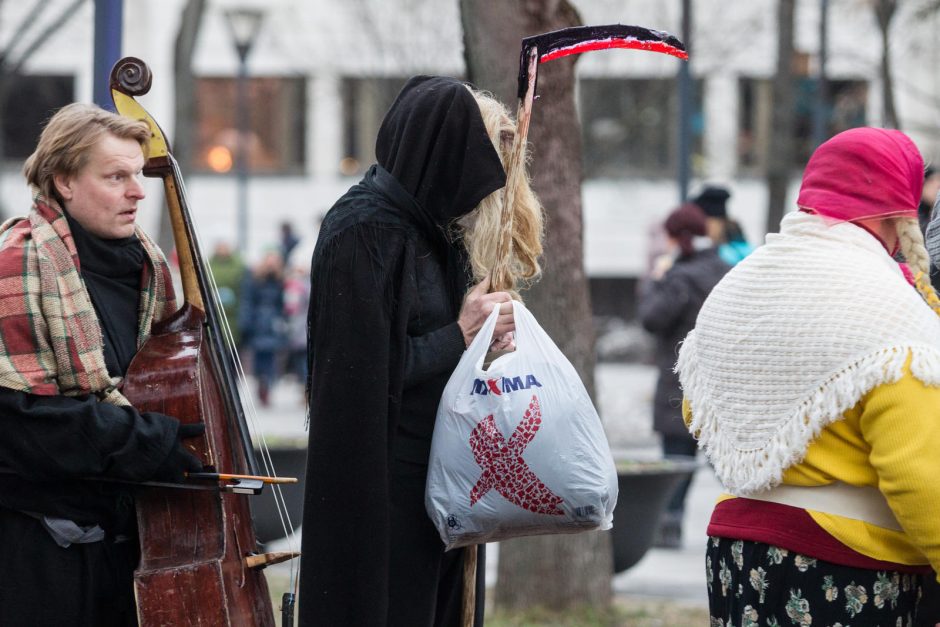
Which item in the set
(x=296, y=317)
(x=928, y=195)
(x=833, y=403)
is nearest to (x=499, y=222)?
(x=833, y=403)

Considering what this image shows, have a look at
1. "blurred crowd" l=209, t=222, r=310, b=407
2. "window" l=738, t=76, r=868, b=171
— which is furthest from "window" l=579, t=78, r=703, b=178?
"blurred crowd" l=209, t=222, r=310, b=407

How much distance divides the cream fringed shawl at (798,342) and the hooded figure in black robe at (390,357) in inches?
23.5

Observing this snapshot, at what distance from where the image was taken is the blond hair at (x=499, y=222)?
3199mm

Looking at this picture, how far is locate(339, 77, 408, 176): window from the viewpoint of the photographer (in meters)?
26.1

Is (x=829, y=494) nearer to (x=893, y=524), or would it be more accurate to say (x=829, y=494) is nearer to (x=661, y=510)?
(x=893, y=524)

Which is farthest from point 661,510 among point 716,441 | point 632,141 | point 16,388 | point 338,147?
point 338,147

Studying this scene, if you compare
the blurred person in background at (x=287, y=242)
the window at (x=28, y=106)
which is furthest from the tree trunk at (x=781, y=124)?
the window at (x=28, y=106)

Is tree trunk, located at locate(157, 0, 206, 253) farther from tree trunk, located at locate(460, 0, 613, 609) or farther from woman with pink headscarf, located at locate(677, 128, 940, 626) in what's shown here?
woman with pink headscarf, located at locate(677, 128, 940, 626)

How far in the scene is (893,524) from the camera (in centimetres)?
269

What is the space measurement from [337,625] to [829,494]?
106cm

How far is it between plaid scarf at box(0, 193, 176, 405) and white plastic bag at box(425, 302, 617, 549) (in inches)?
29.1

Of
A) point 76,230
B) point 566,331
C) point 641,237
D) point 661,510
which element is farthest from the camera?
point 641,237

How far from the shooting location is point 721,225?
842cm

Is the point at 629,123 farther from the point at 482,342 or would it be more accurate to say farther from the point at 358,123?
the point at 482,342
